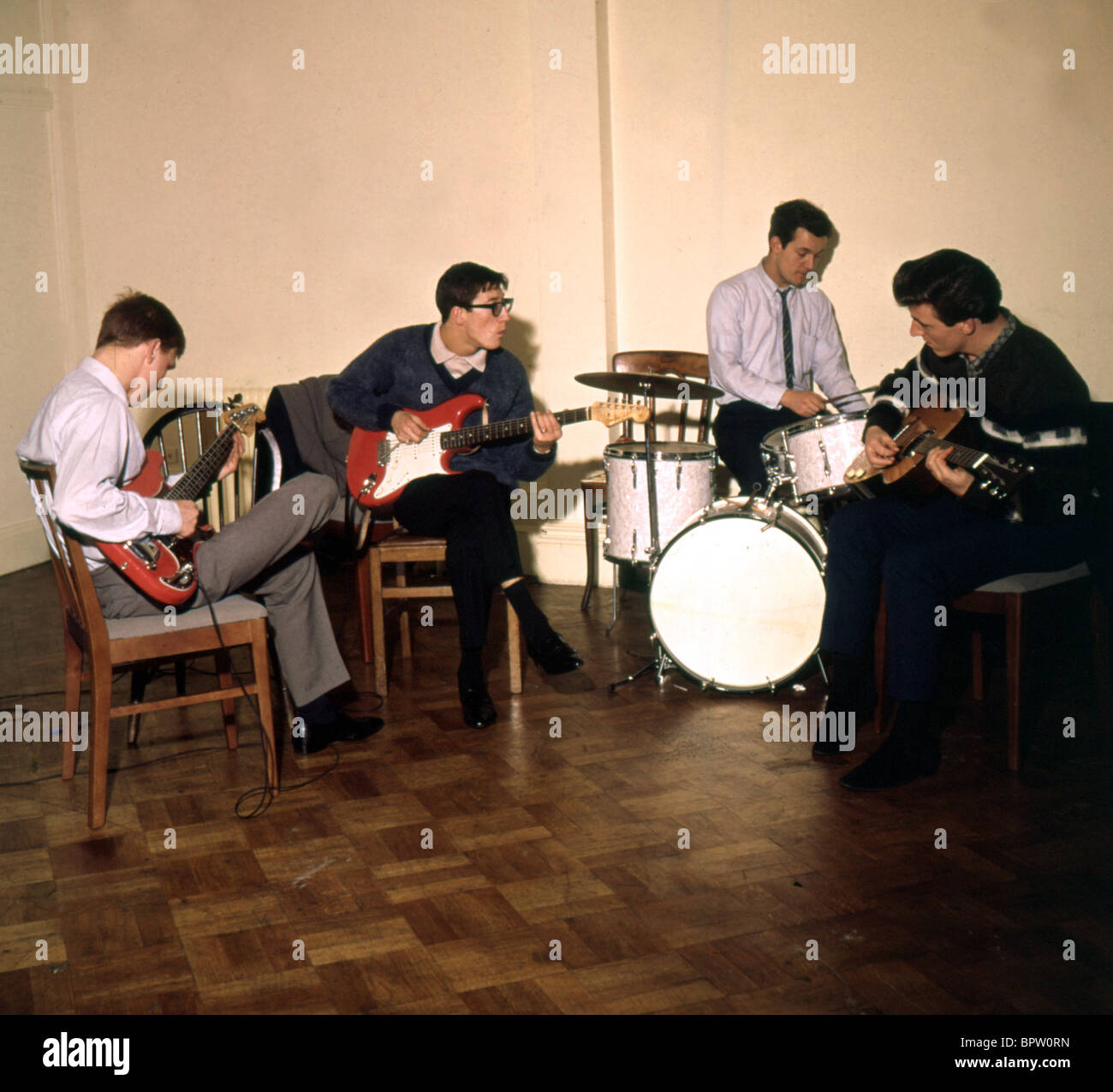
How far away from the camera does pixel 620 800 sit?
3115mm

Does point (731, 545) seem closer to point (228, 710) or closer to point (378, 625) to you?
point (378, 625)

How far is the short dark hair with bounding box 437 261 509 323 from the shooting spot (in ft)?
12.9

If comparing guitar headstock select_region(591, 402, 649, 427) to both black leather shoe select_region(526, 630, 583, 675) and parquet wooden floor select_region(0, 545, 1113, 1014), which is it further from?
parquet wooden floor select_region(0, 545, 1113, 1014)

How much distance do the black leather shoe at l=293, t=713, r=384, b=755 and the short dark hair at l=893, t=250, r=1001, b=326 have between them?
2.07 m

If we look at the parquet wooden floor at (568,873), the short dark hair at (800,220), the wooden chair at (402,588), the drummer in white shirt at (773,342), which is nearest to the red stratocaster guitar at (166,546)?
the parquet wooden floor at (568,873)

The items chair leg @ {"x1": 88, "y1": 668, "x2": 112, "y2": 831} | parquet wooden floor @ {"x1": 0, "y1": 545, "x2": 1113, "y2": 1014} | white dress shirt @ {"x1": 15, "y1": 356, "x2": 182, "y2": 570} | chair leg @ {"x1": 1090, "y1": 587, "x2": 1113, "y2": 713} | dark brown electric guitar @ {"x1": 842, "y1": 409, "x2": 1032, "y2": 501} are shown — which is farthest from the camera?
chair leg @ {"x1": 1090, "y1": 587, "x2": 1113, "y2": 713}

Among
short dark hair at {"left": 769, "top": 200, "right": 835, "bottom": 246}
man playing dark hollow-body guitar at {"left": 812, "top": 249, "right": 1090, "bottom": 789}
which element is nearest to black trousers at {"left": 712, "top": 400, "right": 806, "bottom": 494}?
short dark hair at {"left": 769, "top": 200, "right": 835, "bottom": 246}

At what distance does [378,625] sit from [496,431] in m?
0.76

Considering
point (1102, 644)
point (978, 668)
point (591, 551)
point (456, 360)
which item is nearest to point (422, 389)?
point (456, 360)

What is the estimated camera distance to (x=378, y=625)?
3.90m

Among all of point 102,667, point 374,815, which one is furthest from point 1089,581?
point 102,667
